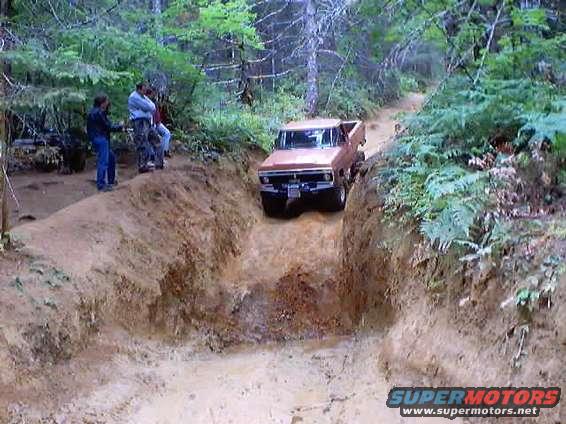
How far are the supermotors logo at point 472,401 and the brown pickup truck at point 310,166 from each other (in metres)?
7.17

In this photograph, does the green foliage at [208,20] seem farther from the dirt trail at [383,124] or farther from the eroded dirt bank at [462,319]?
the eroded dirt bank at [462,319]

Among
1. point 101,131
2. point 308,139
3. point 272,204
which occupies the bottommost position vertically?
point 272,204

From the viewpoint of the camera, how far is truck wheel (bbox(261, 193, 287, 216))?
43.4 ft

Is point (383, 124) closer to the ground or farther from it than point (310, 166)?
closer to the ground

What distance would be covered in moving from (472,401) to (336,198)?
838 cm

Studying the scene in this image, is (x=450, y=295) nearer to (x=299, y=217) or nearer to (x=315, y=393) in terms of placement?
(x=315, y=393)

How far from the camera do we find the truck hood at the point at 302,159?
1227 cm

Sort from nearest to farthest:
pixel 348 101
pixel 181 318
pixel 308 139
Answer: pixel 181 318, pixel 308 139, pixel 348 101

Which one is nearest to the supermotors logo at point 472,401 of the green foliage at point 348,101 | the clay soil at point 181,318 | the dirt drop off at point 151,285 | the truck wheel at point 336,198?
the clay soil at point 181,318

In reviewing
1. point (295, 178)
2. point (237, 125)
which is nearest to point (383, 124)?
point (237, 125)

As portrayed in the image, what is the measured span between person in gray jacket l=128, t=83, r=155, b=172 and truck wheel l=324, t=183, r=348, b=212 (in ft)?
13.0

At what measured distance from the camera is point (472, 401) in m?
4.60

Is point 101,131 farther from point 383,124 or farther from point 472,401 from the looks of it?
point 383,124

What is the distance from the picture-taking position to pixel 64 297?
22.5 feet
